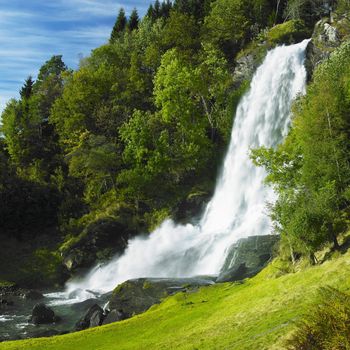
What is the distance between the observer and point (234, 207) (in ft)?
199

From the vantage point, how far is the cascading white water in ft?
176

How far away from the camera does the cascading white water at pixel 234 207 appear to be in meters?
53.5

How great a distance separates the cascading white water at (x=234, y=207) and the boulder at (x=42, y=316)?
1264 centimetres

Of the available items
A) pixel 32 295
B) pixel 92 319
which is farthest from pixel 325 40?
pixel 32 295

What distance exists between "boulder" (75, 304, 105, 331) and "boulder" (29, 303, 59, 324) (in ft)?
14.7

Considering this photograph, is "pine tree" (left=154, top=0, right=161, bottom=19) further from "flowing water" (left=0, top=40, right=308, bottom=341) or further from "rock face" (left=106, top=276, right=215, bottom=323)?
"rock face" (left=106, top=276, right=215, bottom=323)

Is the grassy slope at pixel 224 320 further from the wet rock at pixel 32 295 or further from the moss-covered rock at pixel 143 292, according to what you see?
the wet rock at pixel 32 295

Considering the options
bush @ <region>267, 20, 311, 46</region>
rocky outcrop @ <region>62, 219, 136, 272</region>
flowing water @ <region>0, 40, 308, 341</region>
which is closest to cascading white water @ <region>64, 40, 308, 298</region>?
flowing water @ <region>0, 40, 308, 341</region>

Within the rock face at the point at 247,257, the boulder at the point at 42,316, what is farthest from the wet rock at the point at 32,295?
the rock face at the point at 247,257

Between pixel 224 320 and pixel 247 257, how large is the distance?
19.3 meters

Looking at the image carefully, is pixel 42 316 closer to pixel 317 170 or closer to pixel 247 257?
pixel 247 257

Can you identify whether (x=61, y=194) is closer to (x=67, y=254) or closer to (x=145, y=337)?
(x=67, y=254)

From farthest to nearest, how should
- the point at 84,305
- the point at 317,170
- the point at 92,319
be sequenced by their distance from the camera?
the point at 84,305 → the point at 317,170 → the point at 92,319

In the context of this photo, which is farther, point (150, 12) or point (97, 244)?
point (150, 12)
